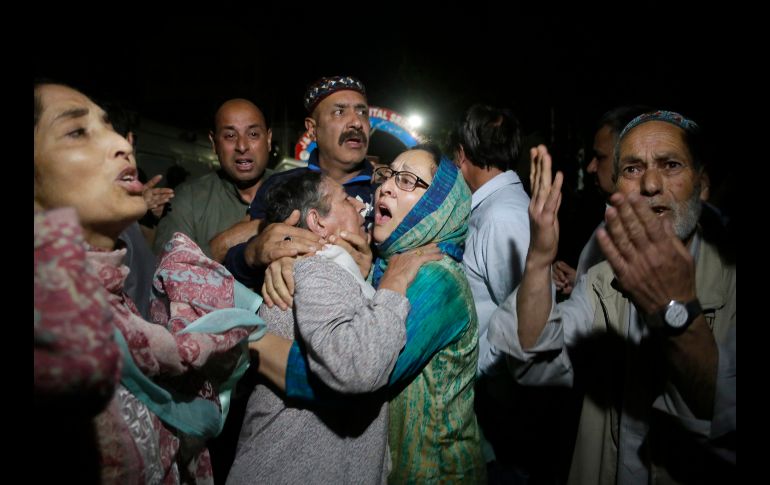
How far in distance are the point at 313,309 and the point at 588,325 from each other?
1.37 meters

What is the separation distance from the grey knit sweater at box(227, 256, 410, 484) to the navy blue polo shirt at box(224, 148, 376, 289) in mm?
656

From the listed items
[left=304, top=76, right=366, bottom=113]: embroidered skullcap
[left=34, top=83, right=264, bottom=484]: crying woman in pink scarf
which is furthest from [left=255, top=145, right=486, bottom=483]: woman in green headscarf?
[left=304, top=76, right=366, bottom=113]: embroidered skullcap

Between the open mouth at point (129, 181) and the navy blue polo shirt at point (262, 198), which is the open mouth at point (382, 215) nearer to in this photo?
the navy blue polo shirt at point (262, 198)

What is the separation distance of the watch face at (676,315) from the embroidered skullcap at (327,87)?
10.0ft

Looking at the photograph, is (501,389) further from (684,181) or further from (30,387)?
(30,387)

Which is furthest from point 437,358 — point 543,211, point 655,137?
point 655,137

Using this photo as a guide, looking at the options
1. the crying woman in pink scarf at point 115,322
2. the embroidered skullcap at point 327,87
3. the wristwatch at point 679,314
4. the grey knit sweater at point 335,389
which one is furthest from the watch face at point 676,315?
the embroidered skullcap at point 327,87

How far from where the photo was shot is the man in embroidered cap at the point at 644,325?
1451 mm

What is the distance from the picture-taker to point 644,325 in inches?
73.2

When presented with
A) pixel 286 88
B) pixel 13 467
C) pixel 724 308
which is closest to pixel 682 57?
pixel 724 308

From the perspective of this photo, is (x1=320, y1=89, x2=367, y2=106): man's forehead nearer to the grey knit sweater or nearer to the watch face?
the grey knit sweater

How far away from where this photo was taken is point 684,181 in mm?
1965

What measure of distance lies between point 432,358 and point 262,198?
207 cm

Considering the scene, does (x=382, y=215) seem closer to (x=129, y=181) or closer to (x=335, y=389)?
(x=335, y=389)
